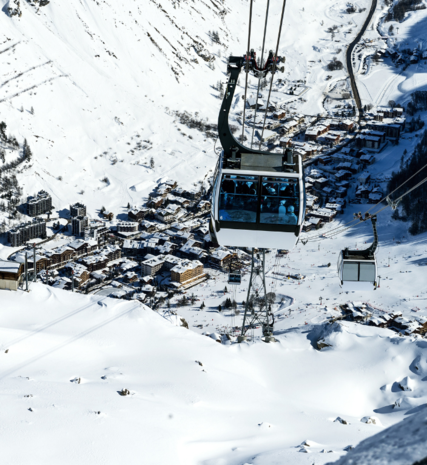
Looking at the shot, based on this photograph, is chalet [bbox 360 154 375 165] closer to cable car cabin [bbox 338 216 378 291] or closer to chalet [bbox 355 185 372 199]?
chalet [bbox 355 185 372 199]

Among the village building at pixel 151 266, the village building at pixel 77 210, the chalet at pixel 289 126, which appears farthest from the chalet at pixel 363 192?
the village building at pixel 77 210

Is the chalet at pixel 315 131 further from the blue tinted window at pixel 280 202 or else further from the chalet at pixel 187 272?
the blue tinted window at pixel 280 202

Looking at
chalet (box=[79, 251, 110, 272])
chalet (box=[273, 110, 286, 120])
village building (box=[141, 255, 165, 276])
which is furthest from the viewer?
chalet (box=[273, 110, 286, 120])

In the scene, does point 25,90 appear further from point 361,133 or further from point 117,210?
point 361,133

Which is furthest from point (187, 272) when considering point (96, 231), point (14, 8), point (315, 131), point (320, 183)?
point (14, 8)

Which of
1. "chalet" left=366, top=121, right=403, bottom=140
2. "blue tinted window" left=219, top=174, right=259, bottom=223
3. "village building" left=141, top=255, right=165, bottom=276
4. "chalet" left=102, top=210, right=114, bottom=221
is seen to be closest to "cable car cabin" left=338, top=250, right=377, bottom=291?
"blue tinted window" left=219, top=174, right=259, bottom=223
